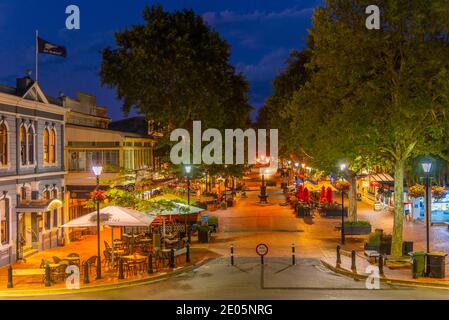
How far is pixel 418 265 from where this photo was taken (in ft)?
67.6

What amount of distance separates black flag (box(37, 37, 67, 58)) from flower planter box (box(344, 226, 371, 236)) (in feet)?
60.7

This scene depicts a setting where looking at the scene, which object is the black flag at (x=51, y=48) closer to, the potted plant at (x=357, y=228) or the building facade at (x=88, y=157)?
the building facade at (x=88, y=157)

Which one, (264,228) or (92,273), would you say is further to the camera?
(264,228)

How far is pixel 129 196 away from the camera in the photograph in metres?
26.3

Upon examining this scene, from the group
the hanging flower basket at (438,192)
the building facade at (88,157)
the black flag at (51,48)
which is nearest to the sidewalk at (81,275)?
the building facade at (88,157)

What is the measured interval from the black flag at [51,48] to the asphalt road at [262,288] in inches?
604

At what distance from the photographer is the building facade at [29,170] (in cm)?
2534

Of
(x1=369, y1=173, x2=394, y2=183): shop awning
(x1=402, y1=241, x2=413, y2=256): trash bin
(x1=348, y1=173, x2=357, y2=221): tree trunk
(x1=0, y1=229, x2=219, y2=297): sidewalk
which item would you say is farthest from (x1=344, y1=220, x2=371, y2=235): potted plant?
(x1=369, y1=173, x2=394, y2=183): shop awning

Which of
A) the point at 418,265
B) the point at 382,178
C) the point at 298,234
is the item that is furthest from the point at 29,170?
the point at 382,178

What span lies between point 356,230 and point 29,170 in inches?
708

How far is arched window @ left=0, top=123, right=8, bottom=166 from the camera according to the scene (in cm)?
2511

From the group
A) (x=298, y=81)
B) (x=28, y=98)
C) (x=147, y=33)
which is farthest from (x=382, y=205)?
(x=28, y=98)

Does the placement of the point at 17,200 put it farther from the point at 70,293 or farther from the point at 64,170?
the point at 70,293

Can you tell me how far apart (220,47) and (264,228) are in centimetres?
1400
